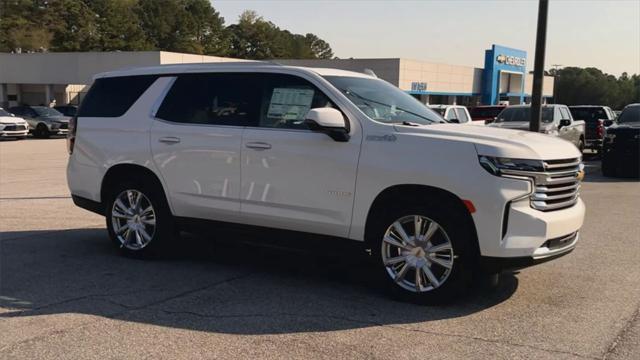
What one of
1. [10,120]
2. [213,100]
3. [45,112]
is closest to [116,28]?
[45,112]

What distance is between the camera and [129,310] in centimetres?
516

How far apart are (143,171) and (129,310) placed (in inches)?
80.4

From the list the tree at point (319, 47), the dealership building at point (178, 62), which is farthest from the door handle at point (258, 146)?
the tree at point (319, 47)

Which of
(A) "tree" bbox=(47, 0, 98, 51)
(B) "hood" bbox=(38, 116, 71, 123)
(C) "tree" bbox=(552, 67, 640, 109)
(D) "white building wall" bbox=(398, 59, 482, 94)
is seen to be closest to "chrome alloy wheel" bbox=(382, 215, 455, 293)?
(B) "hood" bbox=(38, 116, 71, 123)

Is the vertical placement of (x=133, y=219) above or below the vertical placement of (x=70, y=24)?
below

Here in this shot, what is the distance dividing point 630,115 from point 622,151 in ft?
7.25

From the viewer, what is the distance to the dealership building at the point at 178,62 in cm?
4591

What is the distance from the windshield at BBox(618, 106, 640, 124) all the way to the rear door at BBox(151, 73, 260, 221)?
Answer: 13623 mm

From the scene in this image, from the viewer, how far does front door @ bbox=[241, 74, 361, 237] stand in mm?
5535

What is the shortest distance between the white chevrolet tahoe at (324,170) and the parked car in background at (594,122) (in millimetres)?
16698

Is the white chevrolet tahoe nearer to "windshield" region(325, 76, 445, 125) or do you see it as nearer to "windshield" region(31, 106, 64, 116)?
"windshield" region(325, 76, 445, 125)

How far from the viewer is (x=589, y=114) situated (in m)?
22.4

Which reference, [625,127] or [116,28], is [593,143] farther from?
[116,28]

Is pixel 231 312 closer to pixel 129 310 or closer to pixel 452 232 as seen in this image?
pixel 129 310
